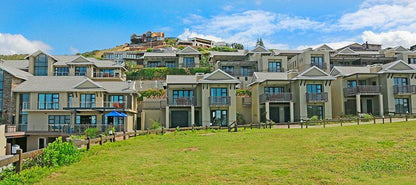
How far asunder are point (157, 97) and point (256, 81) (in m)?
13.0

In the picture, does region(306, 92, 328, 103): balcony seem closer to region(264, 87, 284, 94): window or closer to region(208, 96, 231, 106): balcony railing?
region(264, 87, 284, 94): window

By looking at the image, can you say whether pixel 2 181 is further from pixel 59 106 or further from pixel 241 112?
pixel 241 112

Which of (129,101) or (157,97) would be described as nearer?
(129,101)

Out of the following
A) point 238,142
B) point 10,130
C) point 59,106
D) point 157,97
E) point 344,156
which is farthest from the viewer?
point 157,97

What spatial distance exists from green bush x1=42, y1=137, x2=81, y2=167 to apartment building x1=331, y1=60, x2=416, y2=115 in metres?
32.1

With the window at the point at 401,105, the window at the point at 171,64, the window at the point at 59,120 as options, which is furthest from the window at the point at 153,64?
the window at the point at 401,105

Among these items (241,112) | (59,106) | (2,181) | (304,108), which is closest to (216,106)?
(241,112)

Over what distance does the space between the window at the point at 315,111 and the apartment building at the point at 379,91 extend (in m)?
2.38

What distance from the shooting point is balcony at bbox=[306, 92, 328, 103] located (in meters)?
37.9

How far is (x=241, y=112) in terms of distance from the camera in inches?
1662

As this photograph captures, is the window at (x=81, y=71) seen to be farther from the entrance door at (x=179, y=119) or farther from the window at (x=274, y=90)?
the window at (x=274, y=90)

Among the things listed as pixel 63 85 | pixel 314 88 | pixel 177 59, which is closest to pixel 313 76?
pixel 314 88

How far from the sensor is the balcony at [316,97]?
124 feet

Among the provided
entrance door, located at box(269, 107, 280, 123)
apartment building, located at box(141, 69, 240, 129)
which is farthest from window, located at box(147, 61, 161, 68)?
entrance door, located at box(269, 107, 280, 123)
